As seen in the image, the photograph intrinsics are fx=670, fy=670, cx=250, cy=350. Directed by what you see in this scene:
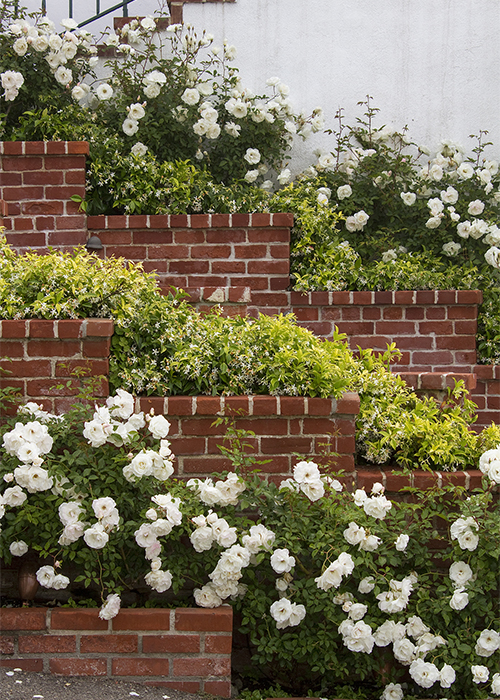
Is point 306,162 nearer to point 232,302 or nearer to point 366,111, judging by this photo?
point 366,111

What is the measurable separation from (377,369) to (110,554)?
1582 mm

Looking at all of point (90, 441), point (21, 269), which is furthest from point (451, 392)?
point (21, 269)

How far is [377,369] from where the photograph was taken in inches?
133

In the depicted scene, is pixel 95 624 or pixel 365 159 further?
pixel 365 159

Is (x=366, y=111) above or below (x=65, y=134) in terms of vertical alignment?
above

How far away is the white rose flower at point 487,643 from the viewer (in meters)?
2.58

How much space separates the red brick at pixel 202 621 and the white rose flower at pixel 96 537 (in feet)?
1.31

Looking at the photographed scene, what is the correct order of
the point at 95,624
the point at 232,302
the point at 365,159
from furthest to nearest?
the point at 365,159 → the point at 232,302 → the point at 95,624

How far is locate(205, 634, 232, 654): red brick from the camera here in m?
2.53

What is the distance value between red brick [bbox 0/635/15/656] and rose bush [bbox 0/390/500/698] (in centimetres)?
25

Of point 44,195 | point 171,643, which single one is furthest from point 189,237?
point 171,643

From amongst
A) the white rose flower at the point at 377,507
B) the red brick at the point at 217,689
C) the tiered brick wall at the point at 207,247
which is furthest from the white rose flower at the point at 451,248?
the red brick at the point at 217,689

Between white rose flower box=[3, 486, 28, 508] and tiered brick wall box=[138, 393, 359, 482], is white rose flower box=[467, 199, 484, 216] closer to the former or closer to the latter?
tiered brick wall box=[138, 393, 359, 482]

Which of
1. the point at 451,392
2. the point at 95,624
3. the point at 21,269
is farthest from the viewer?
the point at 451,392
